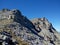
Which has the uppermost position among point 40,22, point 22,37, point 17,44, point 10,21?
point 40,22

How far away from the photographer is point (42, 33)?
10494 centimetres

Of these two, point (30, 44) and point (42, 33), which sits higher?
point (42, 33)

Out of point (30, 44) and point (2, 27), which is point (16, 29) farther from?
point (30, 44)

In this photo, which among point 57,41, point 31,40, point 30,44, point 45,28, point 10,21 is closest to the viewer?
point 30,44

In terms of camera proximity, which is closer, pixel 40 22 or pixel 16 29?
pixel 16 29

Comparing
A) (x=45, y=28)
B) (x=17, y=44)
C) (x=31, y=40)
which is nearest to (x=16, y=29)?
(x=31, y=40)

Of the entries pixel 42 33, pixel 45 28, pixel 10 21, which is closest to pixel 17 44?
pixel 10 21

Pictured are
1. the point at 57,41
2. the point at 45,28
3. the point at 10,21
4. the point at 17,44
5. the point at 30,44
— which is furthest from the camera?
the point at 45,28

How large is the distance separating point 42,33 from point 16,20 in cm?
2212

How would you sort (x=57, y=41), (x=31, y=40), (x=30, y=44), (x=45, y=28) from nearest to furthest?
(x=30, y=44)
(x=31, y=40)
(x=57, y=41)
(x=45, y=28)

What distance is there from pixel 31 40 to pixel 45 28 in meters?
35.4

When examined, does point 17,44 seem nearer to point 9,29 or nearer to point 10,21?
point 9,29

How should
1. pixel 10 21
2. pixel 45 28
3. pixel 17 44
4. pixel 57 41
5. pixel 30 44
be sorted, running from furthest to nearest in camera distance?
pixel 45 28, pixel 57 41, pixel 10 21, pixel 30 44, pixel 17 44

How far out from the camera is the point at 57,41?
337 feet
